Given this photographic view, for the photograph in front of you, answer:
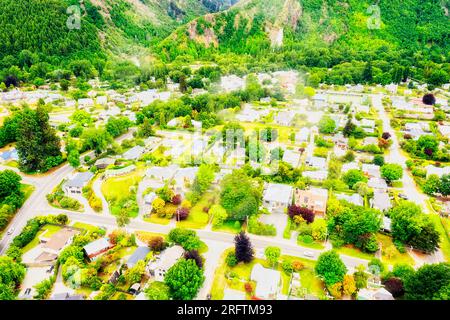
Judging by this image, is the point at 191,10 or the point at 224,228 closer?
the point at 224,228

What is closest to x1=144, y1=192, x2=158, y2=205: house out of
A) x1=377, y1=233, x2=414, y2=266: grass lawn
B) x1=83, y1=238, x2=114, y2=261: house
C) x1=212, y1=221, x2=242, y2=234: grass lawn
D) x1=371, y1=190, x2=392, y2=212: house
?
x1=83, y1=238, x2=114, y2=261: house

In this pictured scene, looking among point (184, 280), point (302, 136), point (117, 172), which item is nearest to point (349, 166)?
point (302, 136)

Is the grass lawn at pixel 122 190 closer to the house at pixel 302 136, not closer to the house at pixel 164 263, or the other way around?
the house at pixel 164 263

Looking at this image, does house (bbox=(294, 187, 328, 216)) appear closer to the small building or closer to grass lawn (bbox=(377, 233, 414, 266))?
grass lawn (bbox=(377, 233, 414, 266))

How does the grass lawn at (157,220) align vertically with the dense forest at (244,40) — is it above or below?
below

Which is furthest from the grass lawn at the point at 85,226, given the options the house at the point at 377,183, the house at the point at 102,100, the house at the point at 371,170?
the house at the point at 102,100

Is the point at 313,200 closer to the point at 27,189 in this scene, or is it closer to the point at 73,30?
the point at 27,189

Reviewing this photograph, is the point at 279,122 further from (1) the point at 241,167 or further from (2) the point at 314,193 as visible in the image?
(2) the point at 314,193
